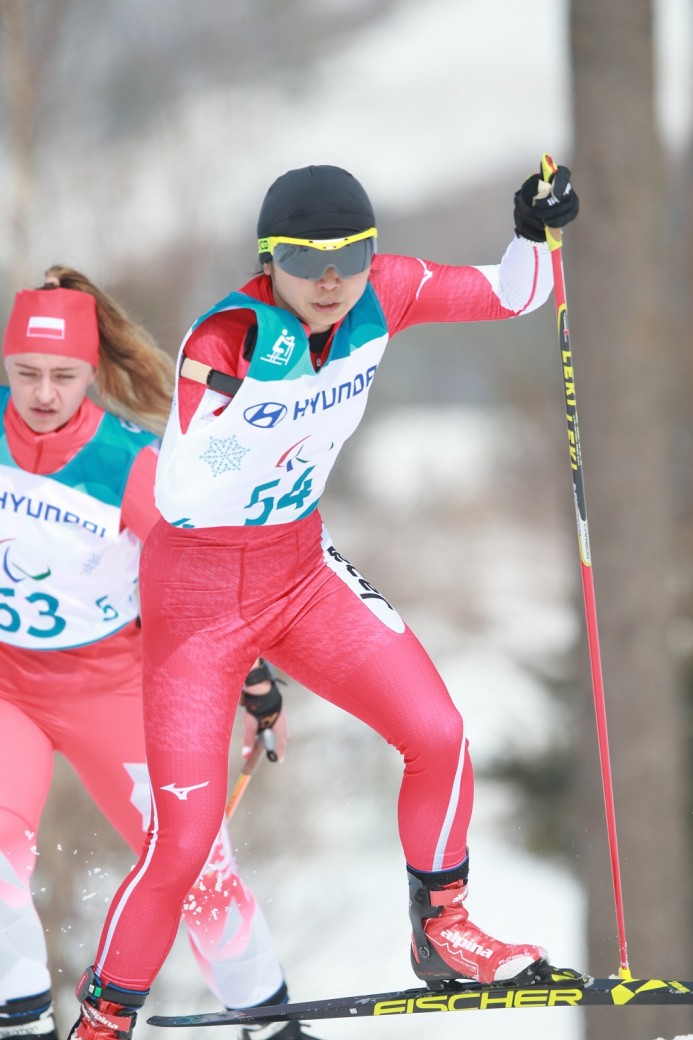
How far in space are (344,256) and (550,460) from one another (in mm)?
9873

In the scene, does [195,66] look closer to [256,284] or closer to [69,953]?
[69,953]

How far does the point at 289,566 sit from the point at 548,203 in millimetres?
960

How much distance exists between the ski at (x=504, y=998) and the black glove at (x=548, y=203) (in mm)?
1693

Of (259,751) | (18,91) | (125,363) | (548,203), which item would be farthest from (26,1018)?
(18,91)

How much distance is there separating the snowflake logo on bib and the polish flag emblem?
807 mm

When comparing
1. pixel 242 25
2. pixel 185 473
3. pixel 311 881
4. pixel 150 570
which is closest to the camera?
pixel 185 473

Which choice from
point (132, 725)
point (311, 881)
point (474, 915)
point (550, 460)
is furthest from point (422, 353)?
point (132, 725)

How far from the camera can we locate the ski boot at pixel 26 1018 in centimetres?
312

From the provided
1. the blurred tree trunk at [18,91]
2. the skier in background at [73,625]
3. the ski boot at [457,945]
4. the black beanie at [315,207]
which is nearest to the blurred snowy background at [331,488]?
the blurred tree trunk at [18,91]

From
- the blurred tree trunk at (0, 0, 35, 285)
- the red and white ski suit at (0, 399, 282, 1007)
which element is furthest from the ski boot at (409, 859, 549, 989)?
the blurred tree trunk at (0, 0, 35, 285)

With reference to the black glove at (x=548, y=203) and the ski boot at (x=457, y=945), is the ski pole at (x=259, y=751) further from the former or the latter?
the black glove at (x=548, y=203)

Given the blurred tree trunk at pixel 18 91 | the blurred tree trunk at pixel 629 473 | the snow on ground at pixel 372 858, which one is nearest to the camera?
the blurred tree trunk at pixel 629 473

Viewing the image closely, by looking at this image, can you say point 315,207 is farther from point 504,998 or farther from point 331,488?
point 331,488

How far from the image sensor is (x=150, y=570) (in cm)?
286
